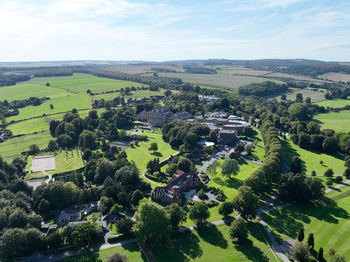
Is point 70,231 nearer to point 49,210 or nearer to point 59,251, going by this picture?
point 59,251

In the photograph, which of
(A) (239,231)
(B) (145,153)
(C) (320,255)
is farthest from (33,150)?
(C) (320,255)

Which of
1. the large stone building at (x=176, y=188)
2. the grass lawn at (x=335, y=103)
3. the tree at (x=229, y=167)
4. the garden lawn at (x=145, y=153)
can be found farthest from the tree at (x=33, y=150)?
the grass lawn at (x=335, y=103)

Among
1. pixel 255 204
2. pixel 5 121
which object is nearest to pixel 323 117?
pixel 255 204

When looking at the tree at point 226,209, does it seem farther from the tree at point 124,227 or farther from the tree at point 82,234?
the tree at point 82,234

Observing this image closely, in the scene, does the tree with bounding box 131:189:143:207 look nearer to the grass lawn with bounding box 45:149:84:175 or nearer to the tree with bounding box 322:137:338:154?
the grass lawn with bounding box 45:149:84:175

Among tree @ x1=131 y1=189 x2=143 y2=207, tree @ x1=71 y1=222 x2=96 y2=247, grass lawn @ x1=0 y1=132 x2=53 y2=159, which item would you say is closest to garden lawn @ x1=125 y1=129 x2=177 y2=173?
tree @ x1=131 y1=189 x2=143 y2=207
